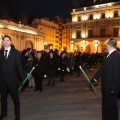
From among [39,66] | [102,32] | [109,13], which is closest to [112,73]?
[39,66]

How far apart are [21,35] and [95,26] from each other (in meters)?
18.9

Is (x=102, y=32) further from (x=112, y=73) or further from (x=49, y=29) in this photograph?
(x=112, y=73)

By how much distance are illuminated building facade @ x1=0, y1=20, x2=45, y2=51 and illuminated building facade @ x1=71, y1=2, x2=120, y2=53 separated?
9.53 meters

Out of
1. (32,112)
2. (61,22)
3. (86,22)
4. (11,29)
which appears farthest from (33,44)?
(32,112)

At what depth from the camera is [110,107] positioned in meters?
5.69

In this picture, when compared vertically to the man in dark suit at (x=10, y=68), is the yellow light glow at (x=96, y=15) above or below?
above

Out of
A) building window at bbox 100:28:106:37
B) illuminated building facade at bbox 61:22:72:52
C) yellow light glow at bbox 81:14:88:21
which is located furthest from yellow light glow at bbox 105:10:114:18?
illuminated building facade at bbox 61:22:72:52

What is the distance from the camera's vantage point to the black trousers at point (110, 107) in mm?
5664

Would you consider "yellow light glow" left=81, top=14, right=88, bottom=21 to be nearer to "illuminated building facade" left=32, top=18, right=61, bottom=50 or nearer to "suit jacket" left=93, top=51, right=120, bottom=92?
"illuminated building facade" left=32, top=18, right=61, bottom=50

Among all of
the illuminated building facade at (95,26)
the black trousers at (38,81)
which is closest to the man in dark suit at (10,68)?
the black trousers at (38,81)

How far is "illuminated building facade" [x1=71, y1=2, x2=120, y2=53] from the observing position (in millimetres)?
58469

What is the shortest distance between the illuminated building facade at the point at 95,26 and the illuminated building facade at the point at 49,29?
1615cm

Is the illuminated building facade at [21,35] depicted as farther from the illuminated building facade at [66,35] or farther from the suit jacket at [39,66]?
the suit jacket at [39,66]

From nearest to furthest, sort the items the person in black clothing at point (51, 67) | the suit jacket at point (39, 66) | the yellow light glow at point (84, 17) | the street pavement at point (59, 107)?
the street pavement at point (59, 107) → the suit jacket at point (39, 66) → the person in black clothing at point (51, 67) → the yellow light glow at point (84, 17)
